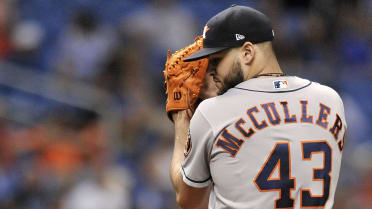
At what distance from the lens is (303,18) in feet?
28.0

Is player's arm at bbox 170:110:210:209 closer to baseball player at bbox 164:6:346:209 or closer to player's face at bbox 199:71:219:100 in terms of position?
baseball player at bbox 164:6:346:209

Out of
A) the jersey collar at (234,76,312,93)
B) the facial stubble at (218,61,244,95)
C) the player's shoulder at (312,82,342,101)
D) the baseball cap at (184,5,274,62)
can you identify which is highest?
the baseball cap at (184,5,274,62)

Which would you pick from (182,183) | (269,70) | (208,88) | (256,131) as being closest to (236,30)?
(269,70)

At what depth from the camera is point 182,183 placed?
9.19 ft

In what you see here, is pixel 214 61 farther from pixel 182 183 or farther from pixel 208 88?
pixel 182 183

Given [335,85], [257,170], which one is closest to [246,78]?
[257,170]

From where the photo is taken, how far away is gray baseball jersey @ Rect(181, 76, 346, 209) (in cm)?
255

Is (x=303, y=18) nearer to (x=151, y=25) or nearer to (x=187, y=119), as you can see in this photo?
(x=151, y=25)

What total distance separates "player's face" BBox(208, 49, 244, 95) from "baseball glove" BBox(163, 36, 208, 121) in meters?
0.34

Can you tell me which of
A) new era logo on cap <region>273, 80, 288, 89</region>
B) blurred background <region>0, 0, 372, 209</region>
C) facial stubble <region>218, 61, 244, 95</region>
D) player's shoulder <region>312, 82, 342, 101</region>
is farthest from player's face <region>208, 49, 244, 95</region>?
blurred background <region>0, 0, 372, 209</region>

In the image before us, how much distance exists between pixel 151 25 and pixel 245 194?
5.73 metres

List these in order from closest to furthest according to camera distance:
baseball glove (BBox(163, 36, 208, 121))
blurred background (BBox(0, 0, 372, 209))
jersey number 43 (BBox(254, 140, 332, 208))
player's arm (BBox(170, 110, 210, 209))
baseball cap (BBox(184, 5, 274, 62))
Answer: jersey number 43 (BBox(254, 140, 332, 208)) → baseball cap (BBox(184, 5, 274, 62)) → player's arm (BBox(170, 110, 210, 209)) → baseball glove (BBox(163, 36, 208, 121)) → blurred background (BBox(0, 0, 372, 209))

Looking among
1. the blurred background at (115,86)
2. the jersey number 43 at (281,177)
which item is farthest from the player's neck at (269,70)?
the blurred background at (115,86)

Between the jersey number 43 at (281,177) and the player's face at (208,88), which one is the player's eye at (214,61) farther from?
the jersey number 43 at (281,177)
